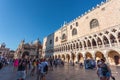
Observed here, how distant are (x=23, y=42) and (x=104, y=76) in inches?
2640

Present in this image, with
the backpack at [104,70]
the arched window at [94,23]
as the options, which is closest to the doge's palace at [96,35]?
the arched window at [94,23]

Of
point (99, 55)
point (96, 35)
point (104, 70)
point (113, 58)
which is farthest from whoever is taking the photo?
point (96, 35)

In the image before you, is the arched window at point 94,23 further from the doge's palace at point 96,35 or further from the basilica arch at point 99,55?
the basilica arch at point 99,55

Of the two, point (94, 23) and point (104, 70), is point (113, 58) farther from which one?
point (104, 70)

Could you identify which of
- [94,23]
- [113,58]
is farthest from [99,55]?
[94,23]

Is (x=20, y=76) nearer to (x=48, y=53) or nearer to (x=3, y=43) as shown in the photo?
(x=48, y=53)

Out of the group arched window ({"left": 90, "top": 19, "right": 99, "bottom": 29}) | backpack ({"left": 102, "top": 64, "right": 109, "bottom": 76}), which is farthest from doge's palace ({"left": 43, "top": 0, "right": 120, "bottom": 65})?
backpack ({"left": 102, "top": 64, "right": 109, "bottom": 76})

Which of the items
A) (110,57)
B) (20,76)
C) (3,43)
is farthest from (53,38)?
(3,43)

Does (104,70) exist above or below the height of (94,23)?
below

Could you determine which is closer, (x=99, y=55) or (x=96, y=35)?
(x=99, y=55)

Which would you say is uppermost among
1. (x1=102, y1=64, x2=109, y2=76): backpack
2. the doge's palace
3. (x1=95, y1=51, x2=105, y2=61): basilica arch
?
the doge's palace

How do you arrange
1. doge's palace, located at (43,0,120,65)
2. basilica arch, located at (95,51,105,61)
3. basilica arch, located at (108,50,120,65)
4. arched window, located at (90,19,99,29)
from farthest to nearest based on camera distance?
arched window, located at (90,19,99,29) → basilica arch, located at (95,51,105,61) → doge's palace, located at (43,0,120,65) → basilica arch, located at (108,50,120,65)

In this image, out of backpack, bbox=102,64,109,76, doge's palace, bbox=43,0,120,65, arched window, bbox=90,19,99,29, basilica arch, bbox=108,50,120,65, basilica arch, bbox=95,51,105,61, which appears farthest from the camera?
arched window, bbox=90,19,99,29

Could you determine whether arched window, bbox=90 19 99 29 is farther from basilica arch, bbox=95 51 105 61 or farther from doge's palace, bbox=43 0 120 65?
basilica arch, bbox=95 51 105 61
